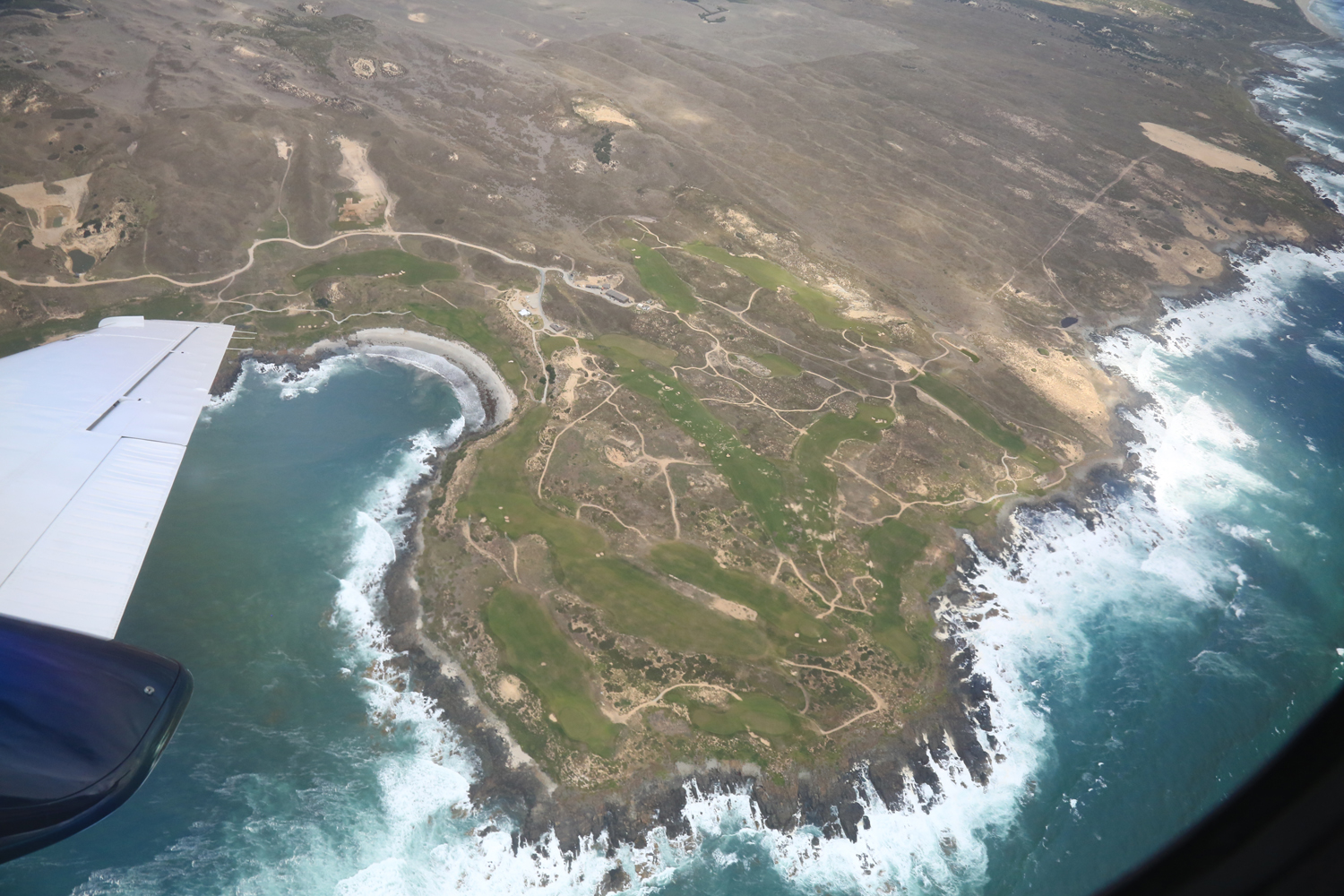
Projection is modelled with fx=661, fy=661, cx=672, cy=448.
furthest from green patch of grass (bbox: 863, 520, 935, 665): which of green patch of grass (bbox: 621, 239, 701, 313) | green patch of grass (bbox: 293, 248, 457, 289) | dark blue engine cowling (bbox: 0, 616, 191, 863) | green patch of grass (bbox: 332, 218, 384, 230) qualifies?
green patch of grass (bbox: 332, 218, 384, 230)

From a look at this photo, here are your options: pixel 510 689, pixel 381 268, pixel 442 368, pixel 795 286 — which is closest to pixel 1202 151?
pixel 795 286

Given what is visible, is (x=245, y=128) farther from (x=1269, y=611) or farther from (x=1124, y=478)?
(x=1269, y=611)

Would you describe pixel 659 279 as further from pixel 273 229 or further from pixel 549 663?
pixel 549 663

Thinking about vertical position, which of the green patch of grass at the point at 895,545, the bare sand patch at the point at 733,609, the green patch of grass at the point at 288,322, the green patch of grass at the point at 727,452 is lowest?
the bare sand patch at the point at 733,609

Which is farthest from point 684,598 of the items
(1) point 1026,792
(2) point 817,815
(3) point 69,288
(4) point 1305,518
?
(3) point 69,288

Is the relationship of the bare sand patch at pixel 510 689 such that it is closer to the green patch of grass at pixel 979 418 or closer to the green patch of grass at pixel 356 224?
the green patch of grass at pixel 979 418

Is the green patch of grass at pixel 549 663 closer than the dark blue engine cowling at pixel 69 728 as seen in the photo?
No

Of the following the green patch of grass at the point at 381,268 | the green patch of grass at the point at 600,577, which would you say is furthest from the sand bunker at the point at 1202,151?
the green patch of grass at the point at 381,268

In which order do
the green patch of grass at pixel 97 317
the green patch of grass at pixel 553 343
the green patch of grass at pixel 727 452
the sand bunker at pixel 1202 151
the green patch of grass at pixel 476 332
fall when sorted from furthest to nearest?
the sand bunker at pixel 1202 151, the green patch of grass at pixel 553 343, the green patch of grass at pixel 476 332, the green patch of grass at pixel 97 317, the green patch of grass at pixel 727 452
